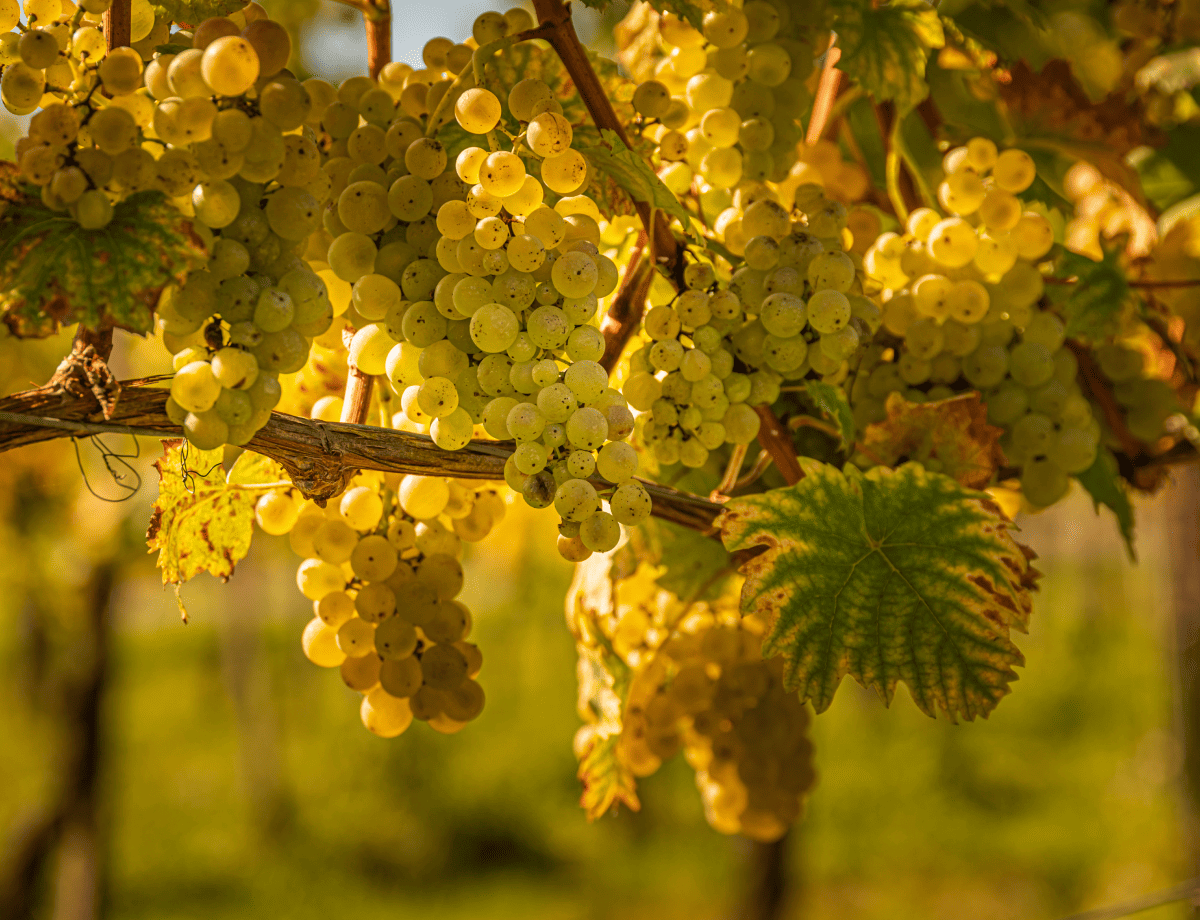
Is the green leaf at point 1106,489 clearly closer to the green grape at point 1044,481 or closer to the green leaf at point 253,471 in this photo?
the green grape at point 1044,481

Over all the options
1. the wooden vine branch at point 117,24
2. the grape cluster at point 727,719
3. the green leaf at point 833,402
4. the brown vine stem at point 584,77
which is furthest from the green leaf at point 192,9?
the grape cluster at point 727,719

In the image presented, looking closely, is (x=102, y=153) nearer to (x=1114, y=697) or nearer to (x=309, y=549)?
(x=309, y=549)

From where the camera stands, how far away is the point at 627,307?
0.48 m

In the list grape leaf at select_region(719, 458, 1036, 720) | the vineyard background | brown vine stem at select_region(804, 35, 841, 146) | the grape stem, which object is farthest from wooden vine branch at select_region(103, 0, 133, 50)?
the vineyard background

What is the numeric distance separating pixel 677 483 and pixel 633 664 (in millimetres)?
162

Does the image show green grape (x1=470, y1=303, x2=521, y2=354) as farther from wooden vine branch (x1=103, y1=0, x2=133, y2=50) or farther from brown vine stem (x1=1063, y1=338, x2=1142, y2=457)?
brown vine stem (x1=1063, y1=338, x2=1142, y2=457)

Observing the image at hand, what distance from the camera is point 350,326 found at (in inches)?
18.7

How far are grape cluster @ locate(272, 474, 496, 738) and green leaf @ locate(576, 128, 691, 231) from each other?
0.61 feet

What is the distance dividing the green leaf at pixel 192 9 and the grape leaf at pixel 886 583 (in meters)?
0.34

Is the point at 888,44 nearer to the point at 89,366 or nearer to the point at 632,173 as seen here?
the point at 632,173

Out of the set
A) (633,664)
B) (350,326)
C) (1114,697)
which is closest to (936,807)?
(1114,697)

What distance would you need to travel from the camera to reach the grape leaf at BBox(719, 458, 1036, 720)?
0.47 metres

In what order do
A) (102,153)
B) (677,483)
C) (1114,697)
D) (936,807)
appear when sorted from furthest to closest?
(1114,697) → (936,807) → (677,483) → (102,153)

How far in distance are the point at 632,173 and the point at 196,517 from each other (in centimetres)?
29
